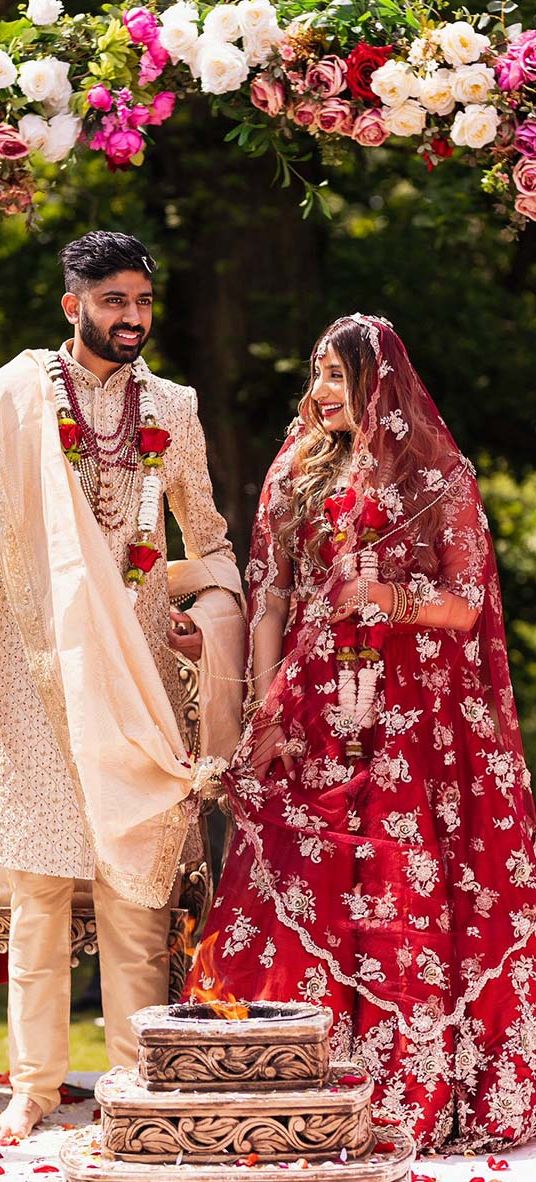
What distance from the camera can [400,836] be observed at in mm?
4594

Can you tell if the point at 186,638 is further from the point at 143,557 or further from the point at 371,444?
the point at 371,444

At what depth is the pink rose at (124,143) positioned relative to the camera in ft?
16.7

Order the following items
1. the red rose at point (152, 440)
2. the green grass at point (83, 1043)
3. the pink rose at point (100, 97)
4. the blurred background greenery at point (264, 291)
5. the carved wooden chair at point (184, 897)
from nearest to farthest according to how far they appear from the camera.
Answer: the red rose at point (152, 440) < the carved wooden chair at point (184, 897) < the pink rose at point (100, 97) < the green grass at point (83, 1043) < the blurred background greenery at point (264, 291)

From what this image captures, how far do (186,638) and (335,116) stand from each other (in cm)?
154

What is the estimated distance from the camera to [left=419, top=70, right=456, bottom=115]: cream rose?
491 cm

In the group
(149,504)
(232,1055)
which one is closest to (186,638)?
(149,504)

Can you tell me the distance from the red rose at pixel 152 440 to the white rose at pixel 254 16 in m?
1.17

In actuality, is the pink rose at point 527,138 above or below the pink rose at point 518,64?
below

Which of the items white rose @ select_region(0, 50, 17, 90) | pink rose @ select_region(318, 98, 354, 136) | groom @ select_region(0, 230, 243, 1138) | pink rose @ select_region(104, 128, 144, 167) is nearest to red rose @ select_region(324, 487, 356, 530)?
groom @ select_region(0, 230, 243, 1138)

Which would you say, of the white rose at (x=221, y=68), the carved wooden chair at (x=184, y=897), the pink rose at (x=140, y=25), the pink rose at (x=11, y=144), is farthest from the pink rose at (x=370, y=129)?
the carved wooden chair at (x=184, y=897)

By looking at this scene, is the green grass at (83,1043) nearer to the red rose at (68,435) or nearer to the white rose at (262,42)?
the red rose at (68,435)

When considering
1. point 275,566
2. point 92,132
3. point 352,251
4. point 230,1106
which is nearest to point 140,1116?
point 230,1106

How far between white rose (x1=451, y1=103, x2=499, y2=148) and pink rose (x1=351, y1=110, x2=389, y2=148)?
24cm

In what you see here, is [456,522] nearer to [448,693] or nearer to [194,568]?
[448,693]
